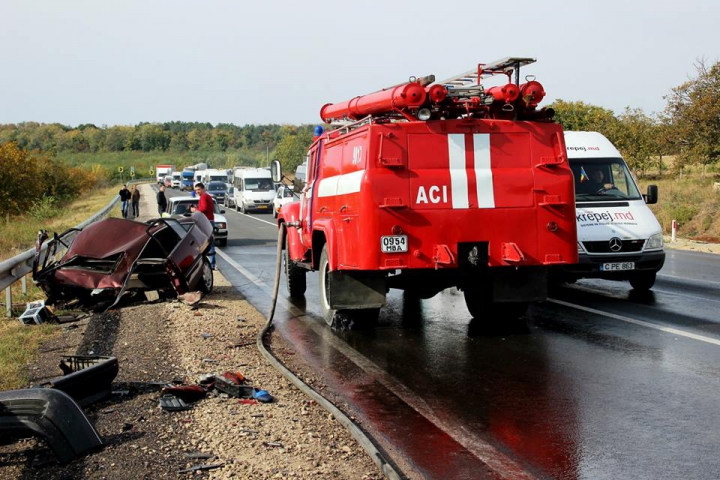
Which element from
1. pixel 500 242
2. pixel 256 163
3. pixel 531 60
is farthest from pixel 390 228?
pixel 256 163

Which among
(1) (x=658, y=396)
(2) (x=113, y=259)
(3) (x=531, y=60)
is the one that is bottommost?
(1) (x=658, y=396)

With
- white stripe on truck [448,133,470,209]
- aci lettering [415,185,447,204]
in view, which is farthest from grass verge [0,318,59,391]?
white stripe on truck [448,133,470,209]

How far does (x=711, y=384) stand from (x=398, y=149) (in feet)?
13.0

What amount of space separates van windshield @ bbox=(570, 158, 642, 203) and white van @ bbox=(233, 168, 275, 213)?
33.7 meters

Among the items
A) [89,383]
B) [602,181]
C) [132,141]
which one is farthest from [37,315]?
[132,141]

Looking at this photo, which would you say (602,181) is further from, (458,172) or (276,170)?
(458,172)

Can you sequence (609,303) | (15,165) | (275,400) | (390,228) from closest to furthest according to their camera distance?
(275,400)
(390,228)
(609,303)
(15,165)

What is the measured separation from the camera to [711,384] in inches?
279

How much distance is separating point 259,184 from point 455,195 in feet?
129

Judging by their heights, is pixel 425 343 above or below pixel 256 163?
below

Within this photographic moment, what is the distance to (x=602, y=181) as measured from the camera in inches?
543

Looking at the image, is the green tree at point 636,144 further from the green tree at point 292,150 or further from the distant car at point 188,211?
the green tree at point 292,150

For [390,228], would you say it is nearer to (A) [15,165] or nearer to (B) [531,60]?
(B) [531,60]

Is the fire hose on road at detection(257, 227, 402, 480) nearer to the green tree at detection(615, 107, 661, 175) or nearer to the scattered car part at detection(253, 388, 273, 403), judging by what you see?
the scattered car part at detection(253, 388, 273, 403)
